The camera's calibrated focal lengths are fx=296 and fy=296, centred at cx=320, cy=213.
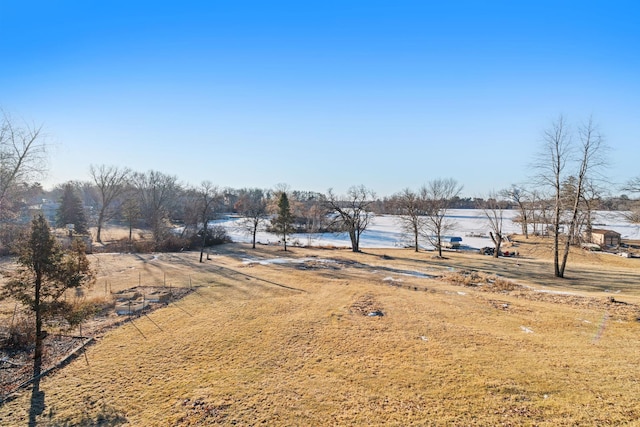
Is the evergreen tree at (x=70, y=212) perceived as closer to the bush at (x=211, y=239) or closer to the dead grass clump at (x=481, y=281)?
the bush at (x=211, y=239)

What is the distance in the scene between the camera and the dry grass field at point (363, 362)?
6.57m

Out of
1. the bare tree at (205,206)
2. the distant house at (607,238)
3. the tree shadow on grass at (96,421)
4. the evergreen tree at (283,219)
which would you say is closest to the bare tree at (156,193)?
the bare tree at (205,206)

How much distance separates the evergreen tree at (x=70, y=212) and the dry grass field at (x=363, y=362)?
42.5 metres

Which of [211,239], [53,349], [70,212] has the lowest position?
[53,349]

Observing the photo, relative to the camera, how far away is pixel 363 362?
348 inches

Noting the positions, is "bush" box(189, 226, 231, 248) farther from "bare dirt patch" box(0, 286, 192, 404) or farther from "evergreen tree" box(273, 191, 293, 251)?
"bare dirt patch" box(0, 286, 192, 404)

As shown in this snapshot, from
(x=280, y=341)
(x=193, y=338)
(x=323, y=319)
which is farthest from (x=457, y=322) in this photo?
(x=193, y=338)

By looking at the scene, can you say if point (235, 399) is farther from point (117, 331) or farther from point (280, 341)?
point (117, 331)

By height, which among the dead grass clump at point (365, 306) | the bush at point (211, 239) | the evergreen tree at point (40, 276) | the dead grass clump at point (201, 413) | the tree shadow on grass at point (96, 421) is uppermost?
the evergreen tree at point (40, 276)

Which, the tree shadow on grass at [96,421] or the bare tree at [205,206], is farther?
the bare tree at [205,206]

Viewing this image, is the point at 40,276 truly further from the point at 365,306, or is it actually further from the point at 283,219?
the point at 283,219

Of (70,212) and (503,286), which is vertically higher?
(70,212)

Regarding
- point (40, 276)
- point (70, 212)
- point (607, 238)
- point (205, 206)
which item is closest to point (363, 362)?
point (40, 276)

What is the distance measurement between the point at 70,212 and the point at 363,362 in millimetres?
56744
